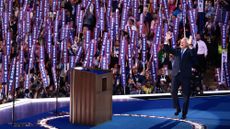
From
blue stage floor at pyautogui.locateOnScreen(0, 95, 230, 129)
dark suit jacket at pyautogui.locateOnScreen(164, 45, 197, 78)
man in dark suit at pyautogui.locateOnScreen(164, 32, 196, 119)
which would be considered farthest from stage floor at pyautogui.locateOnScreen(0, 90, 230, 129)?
dark suit jacket at pyautogui.locateOnScreen(164, 45, 197, 78)

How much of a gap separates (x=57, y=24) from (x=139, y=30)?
139 centimetres

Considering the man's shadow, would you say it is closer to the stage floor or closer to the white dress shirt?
the stage floor

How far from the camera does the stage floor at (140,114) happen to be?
15.7ft

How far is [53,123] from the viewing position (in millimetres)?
4867

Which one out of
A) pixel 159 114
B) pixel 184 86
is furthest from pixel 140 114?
pixel 184 86

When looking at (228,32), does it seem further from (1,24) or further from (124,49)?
(1,24)

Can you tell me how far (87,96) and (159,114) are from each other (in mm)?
1365

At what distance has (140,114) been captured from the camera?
5629mm

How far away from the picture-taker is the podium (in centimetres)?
457

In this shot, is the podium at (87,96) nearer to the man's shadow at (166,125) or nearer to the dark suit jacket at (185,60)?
the man's shadow at (166,125)

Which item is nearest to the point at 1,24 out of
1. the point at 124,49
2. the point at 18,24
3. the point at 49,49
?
the point at 18,24

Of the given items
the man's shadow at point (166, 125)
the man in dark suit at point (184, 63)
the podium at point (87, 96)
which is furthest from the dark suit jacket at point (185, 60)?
the podium at point (87, 96)

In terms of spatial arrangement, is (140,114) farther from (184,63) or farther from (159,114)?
(184,63)

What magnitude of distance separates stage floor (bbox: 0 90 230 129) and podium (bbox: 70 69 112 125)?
10cm
